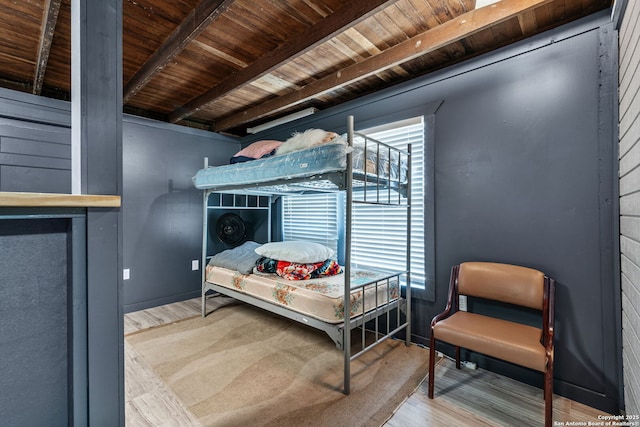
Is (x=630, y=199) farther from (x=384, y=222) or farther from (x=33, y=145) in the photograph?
(x=33, y=145)

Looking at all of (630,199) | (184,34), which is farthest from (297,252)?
(630,199)

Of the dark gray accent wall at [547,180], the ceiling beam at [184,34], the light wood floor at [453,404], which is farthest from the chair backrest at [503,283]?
the ceiling beam at [184,34]

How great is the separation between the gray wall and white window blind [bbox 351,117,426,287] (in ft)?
3.90

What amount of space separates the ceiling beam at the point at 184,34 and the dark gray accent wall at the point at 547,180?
1696 millimetres

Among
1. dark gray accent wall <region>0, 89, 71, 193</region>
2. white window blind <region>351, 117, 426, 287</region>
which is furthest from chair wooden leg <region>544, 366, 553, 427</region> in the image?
dark gray accent wall <region>0, 89, 71, 193</region>

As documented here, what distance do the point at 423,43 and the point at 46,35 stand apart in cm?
256

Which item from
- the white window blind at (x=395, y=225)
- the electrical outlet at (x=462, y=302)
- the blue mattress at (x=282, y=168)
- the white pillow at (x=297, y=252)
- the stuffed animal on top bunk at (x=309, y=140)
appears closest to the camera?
the blue mattress at (x=282, y=168)

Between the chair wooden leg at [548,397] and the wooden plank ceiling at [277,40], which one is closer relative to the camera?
the chair wooden leg at [548,397]

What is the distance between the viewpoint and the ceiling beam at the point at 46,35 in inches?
65.7

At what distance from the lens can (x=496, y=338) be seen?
1547 millimetres

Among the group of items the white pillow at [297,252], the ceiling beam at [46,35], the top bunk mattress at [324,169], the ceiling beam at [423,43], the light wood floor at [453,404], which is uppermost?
the ceiling beam at [46,35]

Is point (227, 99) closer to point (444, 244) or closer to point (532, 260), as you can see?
point (444, 244)

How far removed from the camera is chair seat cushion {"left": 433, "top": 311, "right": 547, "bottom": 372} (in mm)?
1432

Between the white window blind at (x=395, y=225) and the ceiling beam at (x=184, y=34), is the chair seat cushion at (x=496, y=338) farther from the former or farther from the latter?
the ceiling beam at (x=184, y=34)
